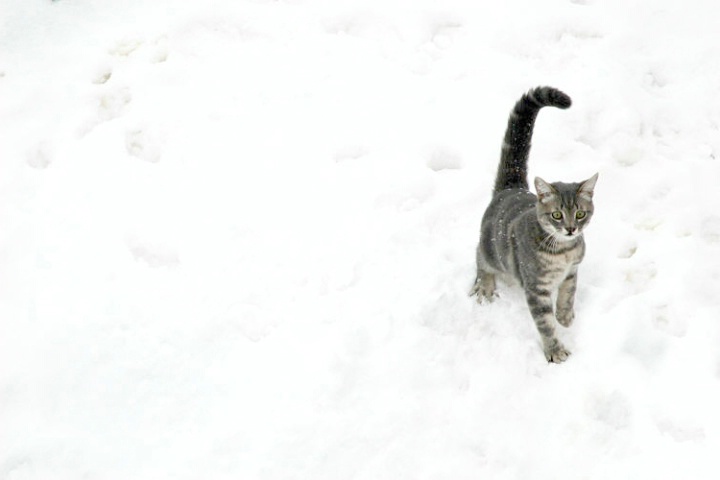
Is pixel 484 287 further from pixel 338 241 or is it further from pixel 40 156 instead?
pixel 40 156

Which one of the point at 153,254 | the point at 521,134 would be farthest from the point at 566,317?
the point at 153,254

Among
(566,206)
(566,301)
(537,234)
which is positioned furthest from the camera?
(566,301)

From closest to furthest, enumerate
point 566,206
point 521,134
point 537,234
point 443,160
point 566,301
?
point 566,206
point 537,234
point 566,301
point 521,134
point 443,160

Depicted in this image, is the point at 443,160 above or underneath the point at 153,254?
above

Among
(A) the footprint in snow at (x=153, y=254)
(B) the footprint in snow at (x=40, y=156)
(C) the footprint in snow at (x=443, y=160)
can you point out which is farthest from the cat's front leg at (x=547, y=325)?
(B) the footprint in snow at (x=40, y=156)

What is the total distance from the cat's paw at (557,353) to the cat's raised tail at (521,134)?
45.0 inches

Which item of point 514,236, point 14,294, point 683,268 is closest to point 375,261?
point 514,236

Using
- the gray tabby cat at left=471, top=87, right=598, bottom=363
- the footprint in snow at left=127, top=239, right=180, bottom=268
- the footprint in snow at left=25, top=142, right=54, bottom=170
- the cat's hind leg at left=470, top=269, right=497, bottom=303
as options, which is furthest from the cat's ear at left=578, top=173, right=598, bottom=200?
the footprint in snow at left=25, top=142, right=54, bottom=170

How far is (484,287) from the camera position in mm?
4805

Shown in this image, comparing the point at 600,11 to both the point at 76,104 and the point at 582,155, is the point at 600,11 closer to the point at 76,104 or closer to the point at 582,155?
the point at 582,155

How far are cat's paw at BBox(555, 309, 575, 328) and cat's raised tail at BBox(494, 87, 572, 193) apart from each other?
3.04 feet

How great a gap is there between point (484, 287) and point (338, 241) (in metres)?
1.05

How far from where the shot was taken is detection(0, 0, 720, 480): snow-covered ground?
13.8 feet

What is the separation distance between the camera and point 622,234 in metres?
4.95
